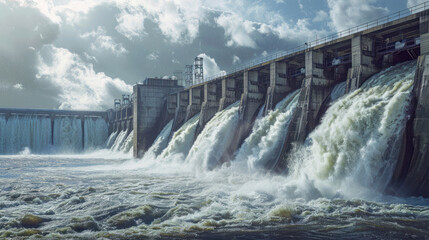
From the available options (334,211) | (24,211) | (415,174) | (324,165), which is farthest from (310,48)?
(24,211)

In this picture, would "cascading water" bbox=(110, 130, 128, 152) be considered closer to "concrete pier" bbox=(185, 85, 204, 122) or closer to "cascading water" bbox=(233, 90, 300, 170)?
"concrete pier" bbox=(185, 85, 204, 122)

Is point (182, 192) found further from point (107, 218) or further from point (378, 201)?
point (378, 201)

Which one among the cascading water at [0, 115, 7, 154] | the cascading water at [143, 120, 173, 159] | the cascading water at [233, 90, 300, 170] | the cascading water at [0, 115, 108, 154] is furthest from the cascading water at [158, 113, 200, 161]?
the cascading water at [0, 115, 7, 154]

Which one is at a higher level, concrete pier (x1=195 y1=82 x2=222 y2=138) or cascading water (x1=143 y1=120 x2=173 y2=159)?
concrete pier (x1=195 y1=82 x2=222 y2=138)

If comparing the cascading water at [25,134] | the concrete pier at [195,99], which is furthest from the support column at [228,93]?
the cascading water at [25,134]

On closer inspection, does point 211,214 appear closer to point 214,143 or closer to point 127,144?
point 214,143

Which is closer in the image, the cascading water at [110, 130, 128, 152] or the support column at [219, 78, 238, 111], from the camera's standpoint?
the support column at [219, 78, 238, 111]

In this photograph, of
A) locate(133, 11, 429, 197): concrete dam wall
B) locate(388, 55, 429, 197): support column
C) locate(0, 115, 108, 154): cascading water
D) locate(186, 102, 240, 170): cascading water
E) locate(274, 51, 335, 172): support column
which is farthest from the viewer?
locate(0, 115, 108, 154): cascading water
